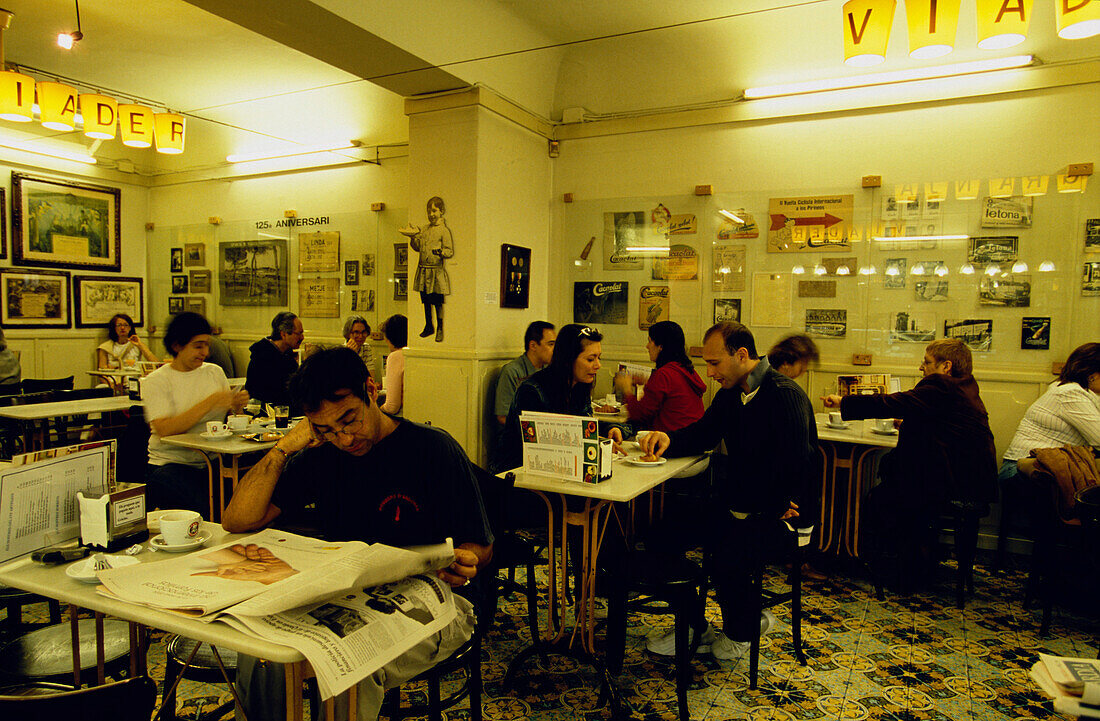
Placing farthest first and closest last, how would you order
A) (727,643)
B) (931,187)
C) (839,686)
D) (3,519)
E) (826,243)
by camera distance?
(826,243) → (931,187) → (727,643) → (839,686) → (3,519)

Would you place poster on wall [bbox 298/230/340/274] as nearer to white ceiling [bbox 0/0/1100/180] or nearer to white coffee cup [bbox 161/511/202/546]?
white ceiling [bbox 0/0/1100/180]

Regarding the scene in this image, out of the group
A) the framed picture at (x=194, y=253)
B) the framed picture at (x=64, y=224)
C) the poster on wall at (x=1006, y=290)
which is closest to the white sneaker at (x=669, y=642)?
the poster on wall at (x=1006, y=290)

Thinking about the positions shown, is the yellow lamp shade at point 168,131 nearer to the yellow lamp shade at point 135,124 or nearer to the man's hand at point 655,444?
the yellow lamp shade at point 135,124

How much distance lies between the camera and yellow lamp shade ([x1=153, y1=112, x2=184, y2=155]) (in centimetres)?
547

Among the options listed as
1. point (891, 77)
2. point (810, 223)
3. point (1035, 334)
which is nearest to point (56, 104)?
point (810, 223)

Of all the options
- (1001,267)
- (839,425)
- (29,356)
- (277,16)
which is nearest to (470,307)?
(277,16)

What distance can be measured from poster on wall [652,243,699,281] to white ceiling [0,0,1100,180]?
1.27 metres

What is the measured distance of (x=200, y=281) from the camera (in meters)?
8.98

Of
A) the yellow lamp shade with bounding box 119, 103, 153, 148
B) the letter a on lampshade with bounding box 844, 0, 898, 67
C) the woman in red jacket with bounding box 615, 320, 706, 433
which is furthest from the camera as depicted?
the yellow lamp shade with bounding box 119, 103, 153, 148

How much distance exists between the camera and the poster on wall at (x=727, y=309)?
5.80 metres

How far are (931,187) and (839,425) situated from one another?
2021mm

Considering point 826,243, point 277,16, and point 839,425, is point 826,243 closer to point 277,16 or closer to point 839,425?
point 839,425

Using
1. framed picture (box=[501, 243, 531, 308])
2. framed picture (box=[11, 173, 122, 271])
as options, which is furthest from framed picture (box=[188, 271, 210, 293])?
framed picture (box=[501, 243, 531, 308])

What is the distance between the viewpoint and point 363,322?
6.86 meters
